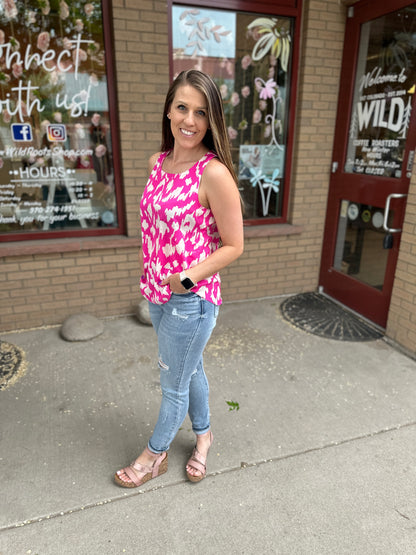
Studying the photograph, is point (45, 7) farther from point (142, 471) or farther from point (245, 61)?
point (142, 471)

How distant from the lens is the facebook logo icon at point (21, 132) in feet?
11.2

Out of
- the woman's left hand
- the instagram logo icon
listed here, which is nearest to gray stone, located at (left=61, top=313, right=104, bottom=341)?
the instagram logo icon

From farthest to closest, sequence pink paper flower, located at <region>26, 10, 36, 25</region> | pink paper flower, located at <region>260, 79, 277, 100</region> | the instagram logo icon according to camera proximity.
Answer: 1. pink paper flower, located at <region>260, 79, 277, 100</region>
2. the instagram logo icon
3. pink paper flower, located at <region>26, 10, 36, 25</region>

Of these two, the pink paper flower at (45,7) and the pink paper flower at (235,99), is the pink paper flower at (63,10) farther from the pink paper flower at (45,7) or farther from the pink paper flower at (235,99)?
the pink paper flower at (235,99)

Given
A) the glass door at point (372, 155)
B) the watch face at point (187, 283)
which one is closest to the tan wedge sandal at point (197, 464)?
the watch face at point (187, 283)

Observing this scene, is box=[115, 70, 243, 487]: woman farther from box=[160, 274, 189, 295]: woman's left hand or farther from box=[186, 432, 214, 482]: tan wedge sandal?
box=[186, 432, 214, 482]: tan wedge sandal

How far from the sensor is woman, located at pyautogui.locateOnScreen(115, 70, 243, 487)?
5.39 feet

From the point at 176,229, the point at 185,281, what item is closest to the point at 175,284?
the point at 185,281

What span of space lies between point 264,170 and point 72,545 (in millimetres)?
3580

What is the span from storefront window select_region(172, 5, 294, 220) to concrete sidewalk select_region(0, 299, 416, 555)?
1760 millimetres

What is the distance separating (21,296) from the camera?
3666 mm

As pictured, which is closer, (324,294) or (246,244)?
(246,244)

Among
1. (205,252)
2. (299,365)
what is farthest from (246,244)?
(205,252)

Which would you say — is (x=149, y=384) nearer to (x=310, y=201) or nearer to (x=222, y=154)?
(x=222, y=154)
